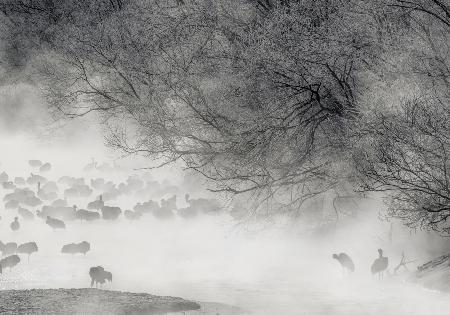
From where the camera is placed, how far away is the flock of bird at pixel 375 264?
1627cm

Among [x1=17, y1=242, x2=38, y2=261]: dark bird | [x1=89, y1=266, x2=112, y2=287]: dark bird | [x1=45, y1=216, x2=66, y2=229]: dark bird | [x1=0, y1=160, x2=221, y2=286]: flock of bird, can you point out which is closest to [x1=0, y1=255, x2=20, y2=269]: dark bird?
[x1=0, y1=160, x2=221, y2=286]: flock of bird

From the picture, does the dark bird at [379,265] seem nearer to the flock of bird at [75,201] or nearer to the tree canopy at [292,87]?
the tree canopy at [292,87]

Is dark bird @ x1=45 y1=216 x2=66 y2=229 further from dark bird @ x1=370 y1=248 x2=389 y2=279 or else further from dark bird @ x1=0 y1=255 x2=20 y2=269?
dark bird @ x1=370 y1=248 x2=389 y2=279

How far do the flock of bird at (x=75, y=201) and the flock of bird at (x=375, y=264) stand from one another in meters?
5.65

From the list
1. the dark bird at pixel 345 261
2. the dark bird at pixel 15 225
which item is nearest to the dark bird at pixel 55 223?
the dark bird at pixel 15 225

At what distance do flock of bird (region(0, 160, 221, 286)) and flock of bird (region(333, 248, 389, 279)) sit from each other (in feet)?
18.5

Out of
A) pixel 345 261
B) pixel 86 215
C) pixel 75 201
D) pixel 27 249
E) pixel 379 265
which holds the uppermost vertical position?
pixel 75 201

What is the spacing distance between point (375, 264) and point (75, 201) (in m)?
14.6

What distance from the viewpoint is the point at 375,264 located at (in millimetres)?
16328

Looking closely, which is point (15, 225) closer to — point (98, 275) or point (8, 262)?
point (8, 262)

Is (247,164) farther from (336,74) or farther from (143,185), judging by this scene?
(143,185)

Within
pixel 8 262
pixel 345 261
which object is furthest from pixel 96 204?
pixel 345 261

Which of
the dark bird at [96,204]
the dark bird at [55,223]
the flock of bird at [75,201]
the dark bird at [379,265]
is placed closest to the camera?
the dark bird at [379,265]

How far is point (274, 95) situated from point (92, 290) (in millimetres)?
6120
